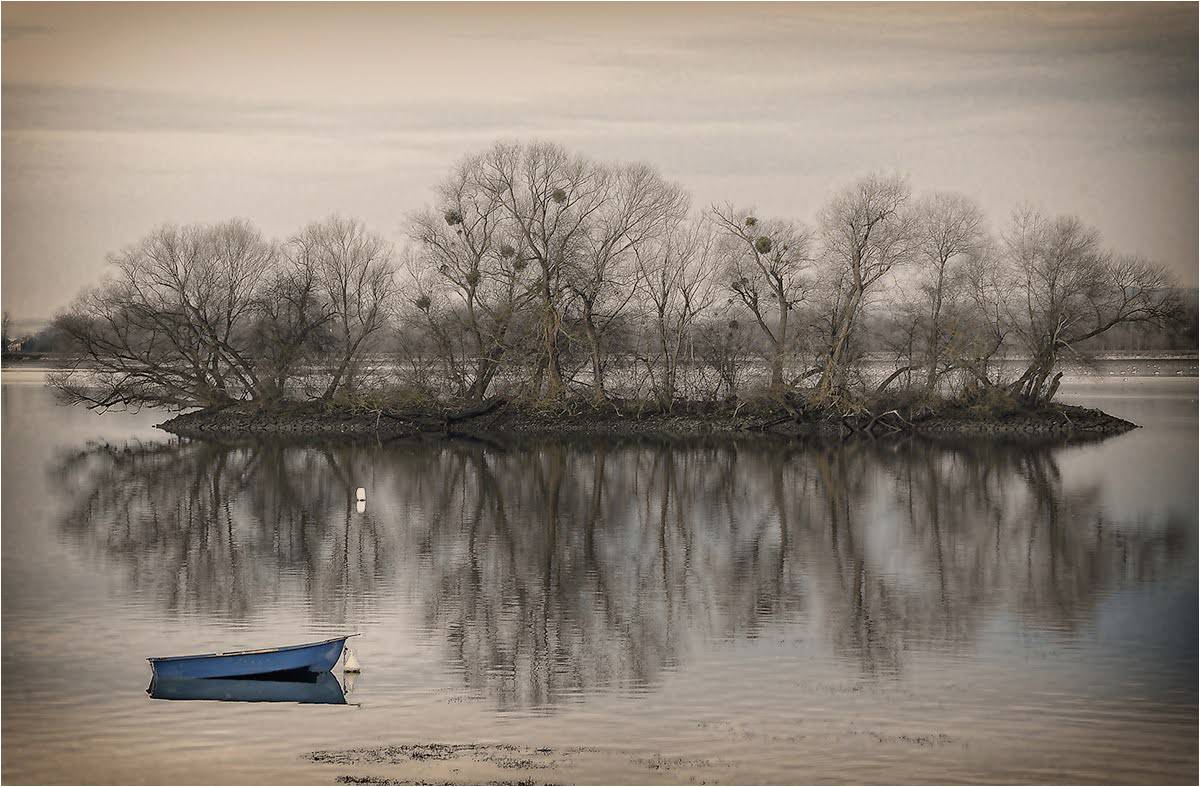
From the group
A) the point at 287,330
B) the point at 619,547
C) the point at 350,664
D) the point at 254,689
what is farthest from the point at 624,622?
the point at 287,330

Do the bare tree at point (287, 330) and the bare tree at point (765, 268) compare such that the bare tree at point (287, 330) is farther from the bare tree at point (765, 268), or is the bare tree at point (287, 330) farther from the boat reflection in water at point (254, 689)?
the boat reflection in water at point (254, 689)

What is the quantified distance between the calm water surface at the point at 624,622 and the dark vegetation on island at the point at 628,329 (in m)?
13.5

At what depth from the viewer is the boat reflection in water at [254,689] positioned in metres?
12.9

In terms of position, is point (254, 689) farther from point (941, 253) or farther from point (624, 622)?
point (941, 253)

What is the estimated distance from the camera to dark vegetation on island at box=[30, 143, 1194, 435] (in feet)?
150

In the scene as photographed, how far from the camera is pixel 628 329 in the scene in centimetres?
4800

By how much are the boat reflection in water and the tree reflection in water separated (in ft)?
4.70

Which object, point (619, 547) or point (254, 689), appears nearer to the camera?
point (254, 689)

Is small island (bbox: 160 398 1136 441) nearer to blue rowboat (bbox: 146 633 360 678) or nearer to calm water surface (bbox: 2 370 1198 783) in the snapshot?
calm water surface (bbox: 2 370 1198 783)

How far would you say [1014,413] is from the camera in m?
45.8

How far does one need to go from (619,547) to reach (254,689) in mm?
9429

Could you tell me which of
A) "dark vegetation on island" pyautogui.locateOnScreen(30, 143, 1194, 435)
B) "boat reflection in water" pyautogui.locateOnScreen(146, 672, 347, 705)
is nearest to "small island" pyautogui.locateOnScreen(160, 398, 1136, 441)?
"dark vegetation on island" pyautogui.locateOnScreen(30, 143, 1194, 435)

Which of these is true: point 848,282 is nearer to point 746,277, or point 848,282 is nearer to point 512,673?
point 746,277

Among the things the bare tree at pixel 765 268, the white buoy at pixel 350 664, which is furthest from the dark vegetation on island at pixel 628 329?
the white buoy at pixel 350 664
